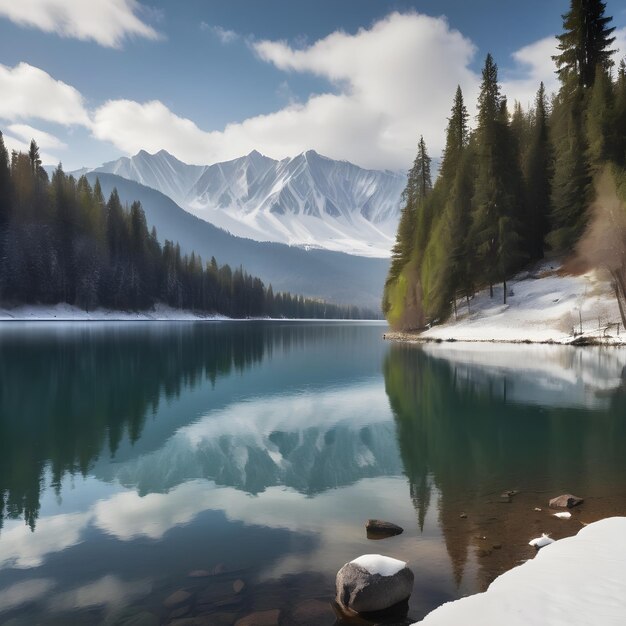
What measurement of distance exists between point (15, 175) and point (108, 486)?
12723cm

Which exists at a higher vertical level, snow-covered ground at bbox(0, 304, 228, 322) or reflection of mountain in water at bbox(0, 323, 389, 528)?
snow-covered ground at bbox(0, 304, 228, 322)

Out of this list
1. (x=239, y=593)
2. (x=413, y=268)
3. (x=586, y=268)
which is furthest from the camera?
(x=413, y=268)

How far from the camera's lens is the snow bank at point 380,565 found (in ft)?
22.3

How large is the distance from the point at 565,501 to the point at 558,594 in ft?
17.1

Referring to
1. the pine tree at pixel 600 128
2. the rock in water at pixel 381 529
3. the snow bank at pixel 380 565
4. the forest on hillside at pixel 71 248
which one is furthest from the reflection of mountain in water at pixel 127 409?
the forest on hillside at pixel 71 248

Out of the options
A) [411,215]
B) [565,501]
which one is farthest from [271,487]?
[411,215]

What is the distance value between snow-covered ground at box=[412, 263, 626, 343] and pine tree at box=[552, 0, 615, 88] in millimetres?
35776

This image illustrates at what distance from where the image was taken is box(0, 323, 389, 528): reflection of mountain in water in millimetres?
13734

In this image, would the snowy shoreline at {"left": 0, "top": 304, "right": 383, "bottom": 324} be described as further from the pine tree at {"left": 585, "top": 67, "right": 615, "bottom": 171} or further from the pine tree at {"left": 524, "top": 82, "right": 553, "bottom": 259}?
the pine tree at {"left": 585, "top": 67, "right": 615, "bottom": 171}

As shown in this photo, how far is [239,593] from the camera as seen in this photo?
23.9ft

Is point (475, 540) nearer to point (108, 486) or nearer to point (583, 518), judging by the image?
point (583, 518)

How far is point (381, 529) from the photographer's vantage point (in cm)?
939

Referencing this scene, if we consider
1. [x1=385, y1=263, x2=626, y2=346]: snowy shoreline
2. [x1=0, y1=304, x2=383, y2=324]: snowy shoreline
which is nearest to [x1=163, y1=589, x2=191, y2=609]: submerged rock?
[x1=385, y1=263, x2=626, y2=346]: snowy shoreline

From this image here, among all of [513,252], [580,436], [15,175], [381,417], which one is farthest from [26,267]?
[580,436]
